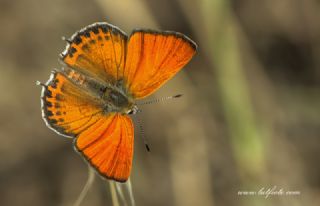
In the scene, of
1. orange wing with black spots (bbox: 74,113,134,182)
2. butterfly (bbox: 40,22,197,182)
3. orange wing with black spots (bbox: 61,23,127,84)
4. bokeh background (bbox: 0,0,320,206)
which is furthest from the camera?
bokeh background (bbox: 0,0,320,206)

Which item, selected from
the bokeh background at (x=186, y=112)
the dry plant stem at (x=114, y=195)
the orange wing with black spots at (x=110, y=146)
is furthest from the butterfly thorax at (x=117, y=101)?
the bokeh background at (x=186, y=112)

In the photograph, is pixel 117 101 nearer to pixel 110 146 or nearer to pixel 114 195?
pixel 110 146

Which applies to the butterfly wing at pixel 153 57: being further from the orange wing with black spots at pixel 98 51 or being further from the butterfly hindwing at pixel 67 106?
the butterfly hindwing at pixel 67 106

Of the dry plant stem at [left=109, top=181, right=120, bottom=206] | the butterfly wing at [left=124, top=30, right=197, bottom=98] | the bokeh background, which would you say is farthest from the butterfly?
the bokeh background

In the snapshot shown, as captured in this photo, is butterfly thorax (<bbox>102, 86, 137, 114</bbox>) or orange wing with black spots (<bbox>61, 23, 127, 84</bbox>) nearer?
orange wing with black spots (<bbox>61, 23, 127, 84</bbox>)

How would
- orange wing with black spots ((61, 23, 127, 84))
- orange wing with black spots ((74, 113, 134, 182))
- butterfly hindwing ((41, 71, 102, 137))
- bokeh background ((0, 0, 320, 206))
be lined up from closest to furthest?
orange wing with black spots ((74, 113, 134, 182)) < butterfly hindwing ((41, 71, 102, 137)) < orange wing with black spots ((61, 23, 127, 84)) < bokeh background ((0, 0, 320, 206))

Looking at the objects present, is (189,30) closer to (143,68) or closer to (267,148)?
(267,148)

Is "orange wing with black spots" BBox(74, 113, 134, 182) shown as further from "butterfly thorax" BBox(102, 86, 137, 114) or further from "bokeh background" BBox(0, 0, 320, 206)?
"bokeh background" BBox(0, 0, 320, 206)
